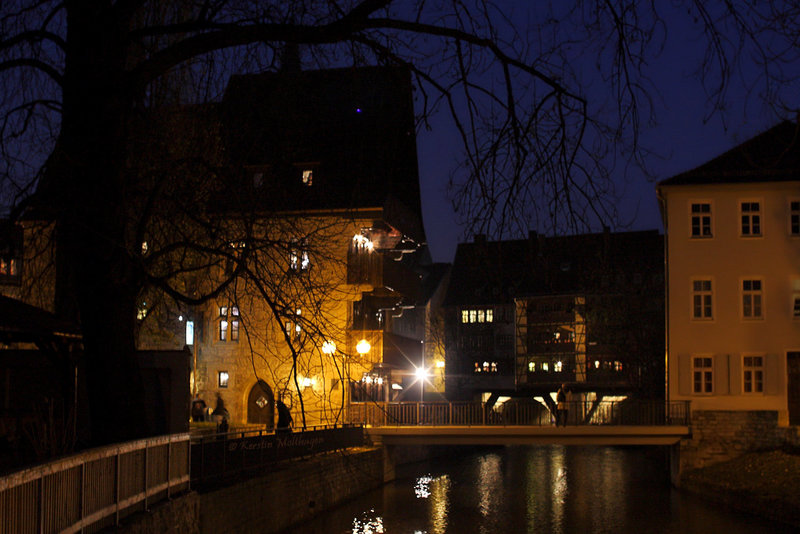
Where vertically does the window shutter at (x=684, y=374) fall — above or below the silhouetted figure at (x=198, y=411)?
above

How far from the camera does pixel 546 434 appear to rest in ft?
102

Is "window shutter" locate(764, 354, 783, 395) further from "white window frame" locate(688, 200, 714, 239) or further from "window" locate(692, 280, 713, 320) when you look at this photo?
"white window frame" locate(688, 200, 714, 239)

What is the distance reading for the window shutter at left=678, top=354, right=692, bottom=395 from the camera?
3303 centimetres

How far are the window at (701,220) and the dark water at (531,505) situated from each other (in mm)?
8921

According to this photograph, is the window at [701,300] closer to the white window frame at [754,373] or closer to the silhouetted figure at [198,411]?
the white window frame at [754,373]

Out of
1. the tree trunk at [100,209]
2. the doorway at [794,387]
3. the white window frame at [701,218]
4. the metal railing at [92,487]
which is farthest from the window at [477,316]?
the tree trunk at [100,209]

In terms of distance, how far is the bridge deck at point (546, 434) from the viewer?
102 ft

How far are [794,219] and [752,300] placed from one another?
321 cm

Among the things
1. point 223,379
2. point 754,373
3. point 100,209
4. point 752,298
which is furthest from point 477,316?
point 100,209

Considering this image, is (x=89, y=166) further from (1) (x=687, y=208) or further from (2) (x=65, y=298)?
(1) (x=687, y=208)

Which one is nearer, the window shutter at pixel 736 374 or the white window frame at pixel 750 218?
the window shutter at pixel 736 374

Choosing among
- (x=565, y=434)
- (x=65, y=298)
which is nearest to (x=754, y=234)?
(x=565, y=434)

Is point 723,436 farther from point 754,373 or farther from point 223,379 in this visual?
point 223,379

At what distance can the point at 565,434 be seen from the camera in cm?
3100
